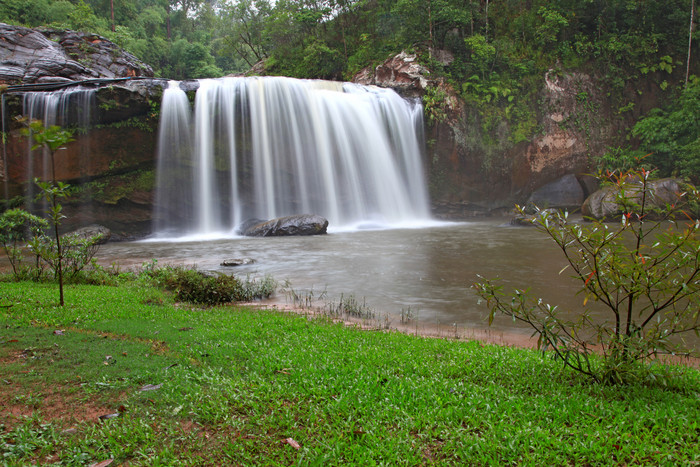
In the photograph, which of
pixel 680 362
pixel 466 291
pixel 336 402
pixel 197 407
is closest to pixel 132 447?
pixel 197 407

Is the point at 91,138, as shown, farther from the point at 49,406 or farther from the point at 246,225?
the point at 49,406

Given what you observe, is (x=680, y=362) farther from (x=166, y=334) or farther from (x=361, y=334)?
(x=166, y=334)

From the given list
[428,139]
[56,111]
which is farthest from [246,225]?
[428,139]

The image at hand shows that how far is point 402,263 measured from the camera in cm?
1183

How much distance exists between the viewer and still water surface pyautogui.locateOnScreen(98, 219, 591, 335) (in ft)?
26.1

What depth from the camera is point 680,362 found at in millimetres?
4742

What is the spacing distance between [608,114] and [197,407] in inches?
1099

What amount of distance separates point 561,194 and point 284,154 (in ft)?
49.2

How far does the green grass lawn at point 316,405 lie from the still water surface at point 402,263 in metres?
2.83

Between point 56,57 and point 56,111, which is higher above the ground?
point 56,57

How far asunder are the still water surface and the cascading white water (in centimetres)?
358

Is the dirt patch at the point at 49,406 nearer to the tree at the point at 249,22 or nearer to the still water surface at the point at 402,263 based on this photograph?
the still water surface at the point at 402,263

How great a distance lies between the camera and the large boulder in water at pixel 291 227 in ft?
60.2

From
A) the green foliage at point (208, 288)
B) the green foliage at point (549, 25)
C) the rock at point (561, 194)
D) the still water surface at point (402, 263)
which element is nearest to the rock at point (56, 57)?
the still water surface at point (402, 263)
